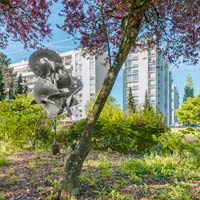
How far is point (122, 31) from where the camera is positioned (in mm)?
4348

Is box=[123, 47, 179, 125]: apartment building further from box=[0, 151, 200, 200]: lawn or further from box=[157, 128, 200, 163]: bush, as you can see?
box=[157, 128, 200, 163]: bush

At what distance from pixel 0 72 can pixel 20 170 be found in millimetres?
27557

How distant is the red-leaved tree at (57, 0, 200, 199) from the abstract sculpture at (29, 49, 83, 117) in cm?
224

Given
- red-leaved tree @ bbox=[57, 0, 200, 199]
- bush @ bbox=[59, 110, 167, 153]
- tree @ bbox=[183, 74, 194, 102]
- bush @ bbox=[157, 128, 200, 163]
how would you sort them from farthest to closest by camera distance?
tree @ bbox=[183, 74, 194, 102] < bush @ bbox=[59, 110, 167, 153] < red-leaved tree @ bbox=[57, 0, 200, 199] < bush @ bbox=[157, 128, 200, 163]

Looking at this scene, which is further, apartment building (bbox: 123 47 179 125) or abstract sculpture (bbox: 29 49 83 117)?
apartment building (bbox: 123 47 179 125)

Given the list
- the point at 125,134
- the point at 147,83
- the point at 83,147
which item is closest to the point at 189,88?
the point at 147,83

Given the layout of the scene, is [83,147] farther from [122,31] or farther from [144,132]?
[144,132]

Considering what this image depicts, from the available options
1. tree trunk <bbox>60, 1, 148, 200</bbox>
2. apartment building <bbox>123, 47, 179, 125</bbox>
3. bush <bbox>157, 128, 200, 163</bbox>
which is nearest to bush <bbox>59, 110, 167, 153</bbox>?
tree trunk <bbox>60, 1, 148, 200</bbox>

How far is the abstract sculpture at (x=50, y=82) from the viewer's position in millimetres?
6992

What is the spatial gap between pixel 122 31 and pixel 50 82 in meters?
3.13

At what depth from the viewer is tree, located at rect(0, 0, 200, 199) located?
318cm

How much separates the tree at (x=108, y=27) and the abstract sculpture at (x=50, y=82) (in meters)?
1.83

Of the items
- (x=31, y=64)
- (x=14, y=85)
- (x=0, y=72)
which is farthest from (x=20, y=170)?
(x=14, y=85)

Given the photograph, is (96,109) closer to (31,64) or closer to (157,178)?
(157,178)
